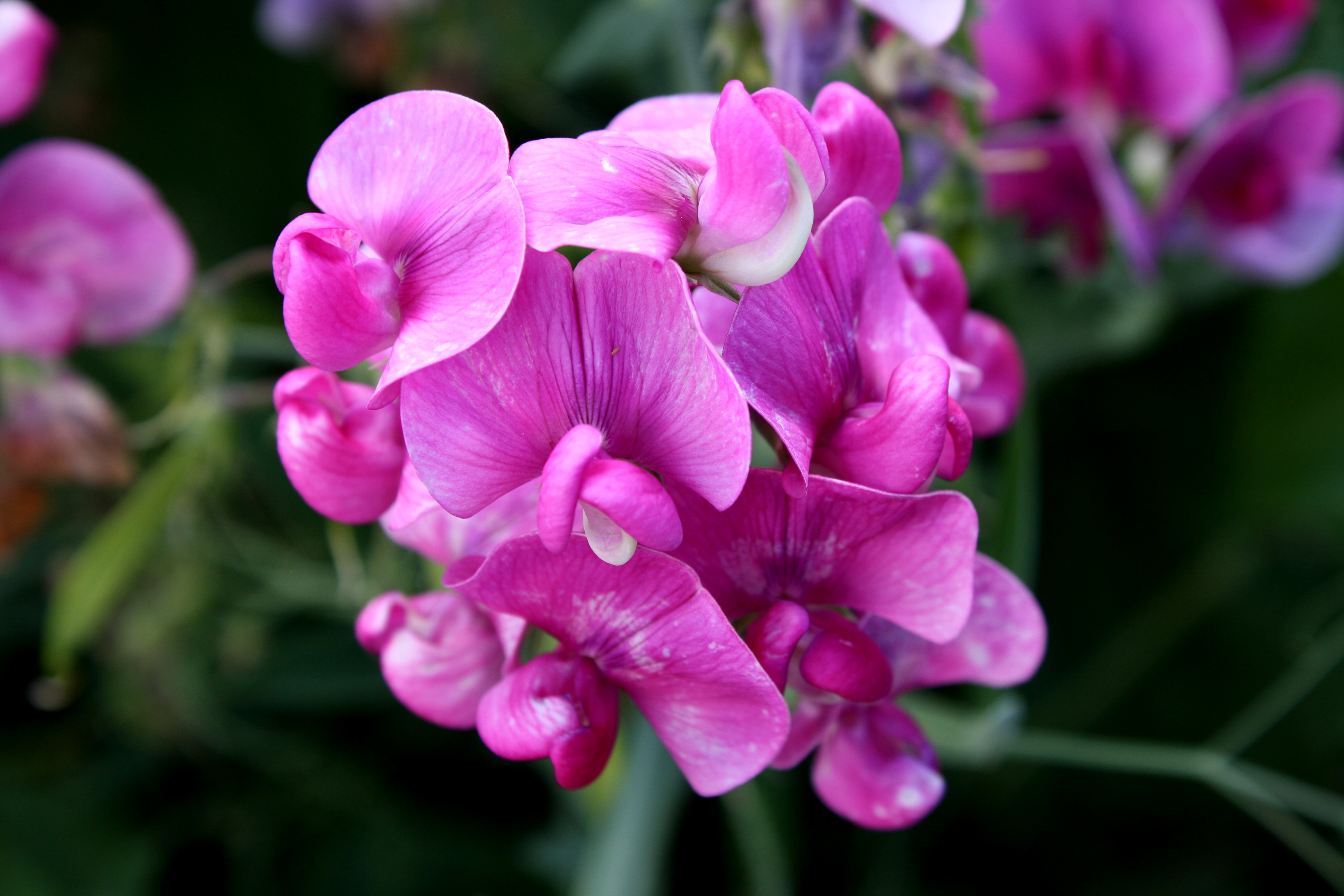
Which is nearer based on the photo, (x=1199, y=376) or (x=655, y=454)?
(x=655, y=454)

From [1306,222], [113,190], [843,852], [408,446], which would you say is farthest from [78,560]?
[1306,222]

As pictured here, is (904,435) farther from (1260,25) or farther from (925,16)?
(1260,25)

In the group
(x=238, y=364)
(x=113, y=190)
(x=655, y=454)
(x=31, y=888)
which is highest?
(x=655, y=454)

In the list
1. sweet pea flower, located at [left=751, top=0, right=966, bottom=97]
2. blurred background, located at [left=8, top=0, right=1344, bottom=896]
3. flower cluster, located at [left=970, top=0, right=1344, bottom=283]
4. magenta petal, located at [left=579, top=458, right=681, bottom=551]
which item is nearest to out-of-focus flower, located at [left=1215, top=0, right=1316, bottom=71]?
flower cluster, located at [left=970, top=0, right=1344, bottom=283]

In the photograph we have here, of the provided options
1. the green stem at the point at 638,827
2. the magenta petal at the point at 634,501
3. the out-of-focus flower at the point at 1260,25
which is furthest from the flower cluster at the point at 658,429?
the out-of-focus flower at the point at 1260,25

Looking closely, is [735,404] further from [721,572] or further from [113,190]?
[113,190]

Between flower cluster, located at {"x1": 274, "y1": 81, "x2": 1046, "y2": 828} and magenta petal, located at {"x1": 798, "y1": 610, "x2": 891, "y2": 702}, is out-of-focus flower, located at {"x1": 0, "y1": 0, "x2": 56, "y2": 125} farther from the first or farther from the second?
magenta petal, located at {"x1": 798, "y1": 610, "x2": 891, "y2": 702}
